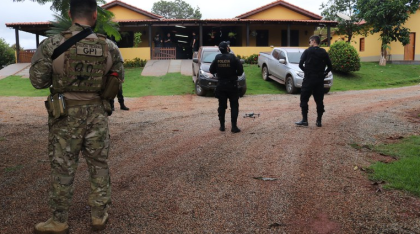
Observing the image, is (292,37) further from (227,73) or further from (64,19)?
(64,19)

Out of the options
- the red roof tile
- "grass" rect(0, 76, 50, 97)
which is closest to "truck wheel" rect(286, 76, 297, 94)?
"grass" rect(0, 76, 50, 97)

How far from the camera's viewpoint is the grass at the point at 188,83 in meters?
15.8

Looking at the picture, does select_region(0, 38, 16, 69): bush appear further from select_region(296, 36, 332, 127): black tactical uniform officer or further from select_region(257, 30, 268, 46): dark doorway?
select_region(296, 36, 332, 127): black tactical uniform officer

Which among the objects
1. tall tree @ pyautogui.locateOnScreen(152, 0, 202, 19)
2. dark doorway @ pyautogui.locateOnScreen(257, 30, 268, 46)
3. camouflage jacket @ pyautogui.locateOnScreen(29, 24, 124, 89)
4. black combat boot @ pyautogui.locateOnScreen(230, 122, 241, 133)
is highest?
tall tree @ pyautogui.locateOnScreen(152, 0, 202, 19)

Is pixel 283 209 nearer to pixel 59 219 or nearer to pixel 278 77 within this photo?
pixel 59 219

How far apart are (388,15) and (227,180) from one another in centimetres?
2506

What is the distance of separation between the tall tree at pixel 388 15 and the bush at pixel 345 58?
666 cm

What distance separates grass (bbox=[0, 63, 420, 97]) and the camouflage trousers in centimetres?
1205

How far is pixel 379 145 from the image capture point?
6.14 m

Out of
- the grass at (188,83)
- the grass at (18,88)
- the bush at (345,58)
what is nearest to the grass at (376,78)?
the grass at (188,83)

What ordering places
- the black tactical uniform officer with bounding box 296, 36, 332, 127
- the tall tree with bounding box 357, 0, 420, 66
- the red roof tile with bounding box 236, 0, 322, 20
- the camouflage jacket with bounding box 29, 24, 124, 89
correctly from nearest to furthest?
the camouflage jacket with bounding box 29, 24, 124, 89 < the black tactical uniform officer with bounding box 296, 36, 332, 127 < the tall tree with bounding box 357, 0, 420, 66 < the red roof tile with bounding box 236, 0, 322, 20

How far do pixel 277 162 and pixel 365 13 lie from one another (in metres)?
23.8

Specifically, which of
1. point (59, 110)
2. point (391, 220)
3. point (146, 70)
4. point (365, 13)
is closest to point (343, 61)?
point (365, 13)

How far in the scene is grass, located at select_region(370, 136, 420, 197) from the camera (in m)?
4.11
